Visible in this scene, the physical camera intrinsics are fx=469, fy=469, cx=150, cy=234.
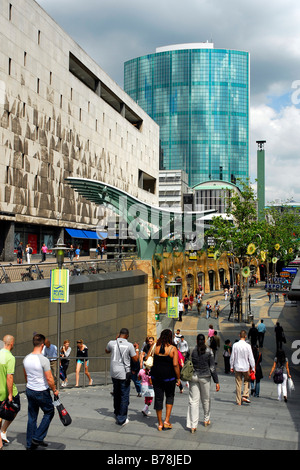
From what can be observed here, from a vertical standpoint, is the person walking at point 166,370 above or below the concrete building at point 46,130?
below

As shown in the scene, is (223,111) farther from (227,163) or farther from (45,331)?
(45,331)

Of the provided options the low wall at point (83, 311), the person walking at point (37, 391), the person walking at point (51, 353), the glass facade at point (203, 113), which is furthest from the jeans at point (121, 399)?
the glass facade at point (203, 113)

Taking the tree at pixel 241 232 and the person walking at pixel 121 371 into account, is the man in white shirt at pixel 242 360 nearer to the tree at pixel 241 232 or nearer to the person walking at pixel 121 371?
the person walking at pixel 121 371

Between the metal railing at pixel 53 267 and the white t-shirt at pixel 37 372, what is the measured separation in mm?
8061

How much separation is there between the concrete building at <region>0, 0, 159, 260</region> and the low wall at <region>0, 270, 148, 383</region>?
1670cm

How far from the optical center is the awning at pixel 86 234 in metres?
47.1

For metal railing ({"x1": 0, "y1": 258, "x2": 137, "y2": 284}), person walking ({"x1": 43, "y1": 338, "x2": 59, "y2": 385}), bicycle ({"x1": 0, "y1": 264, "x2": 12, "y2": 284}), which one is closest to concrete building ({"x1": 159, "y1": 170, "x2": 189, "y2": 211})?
metal railing ({"x1": 0, "y1": 258, "x2": 137, "y2": 284})

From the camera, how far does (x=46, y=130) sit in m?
41.2

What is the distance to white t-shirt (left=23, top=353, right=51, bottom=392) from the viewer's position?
577cm

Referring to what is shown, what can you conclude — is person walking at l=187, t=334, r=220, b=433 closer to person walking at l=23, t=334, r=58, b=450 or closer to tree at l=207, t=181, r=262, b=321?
person walking at l=23, t=334, r=58, b=450

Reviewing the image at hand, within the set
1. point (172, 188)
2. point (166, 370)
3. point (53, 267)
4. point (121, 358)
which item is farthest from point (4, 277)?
point (172, 188)

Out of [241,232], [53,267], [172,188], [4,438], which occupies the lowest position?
[4,438]

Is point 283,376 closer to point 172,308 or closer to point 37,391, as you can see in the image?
point 37,391

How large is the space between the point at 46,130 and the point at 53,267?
90.0ft
